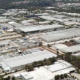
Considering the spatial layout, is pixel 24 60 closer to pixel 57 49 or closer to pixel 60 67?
pixel 60 67

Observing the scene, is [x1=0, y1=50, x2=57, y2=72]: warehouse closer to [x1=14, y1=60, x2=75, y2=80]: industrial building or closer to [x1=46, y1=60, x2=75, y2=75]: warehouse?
[x1=14, y1=60, x2=75, y2=80]: industrial building

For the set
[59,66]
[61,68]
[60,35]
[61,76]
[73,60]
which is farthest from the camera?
[60,35]

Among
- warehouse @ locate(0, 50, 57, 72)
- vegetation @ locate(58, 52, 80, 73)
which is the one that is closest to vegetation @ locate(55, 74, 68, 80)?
vegetation @ locate(58, 52, 80, 73)

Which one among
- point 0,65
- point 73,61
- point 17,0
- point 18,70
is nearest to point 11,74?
point 18,70

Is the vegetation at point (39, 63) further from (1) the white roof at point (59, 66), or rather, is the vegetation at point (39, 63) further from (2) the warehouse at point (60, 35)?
(2) the warehouse at point (60, 35)

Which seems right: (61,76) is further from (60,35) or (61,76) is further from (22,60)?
(60,35)

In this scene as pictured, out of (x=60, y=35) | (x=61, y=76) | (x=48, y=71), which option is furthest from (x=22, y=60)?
(x=60, y=35)

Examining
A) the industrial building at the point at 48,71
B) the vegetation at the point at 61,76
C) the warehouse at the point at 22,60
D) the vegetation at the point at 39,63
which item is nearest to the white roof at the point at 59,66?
the industrial building at the point at 48,71

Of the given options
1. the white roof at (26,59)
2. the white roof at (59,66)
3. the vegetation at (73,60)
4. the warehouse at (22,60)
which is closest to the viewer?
the white roof at (59,66)
